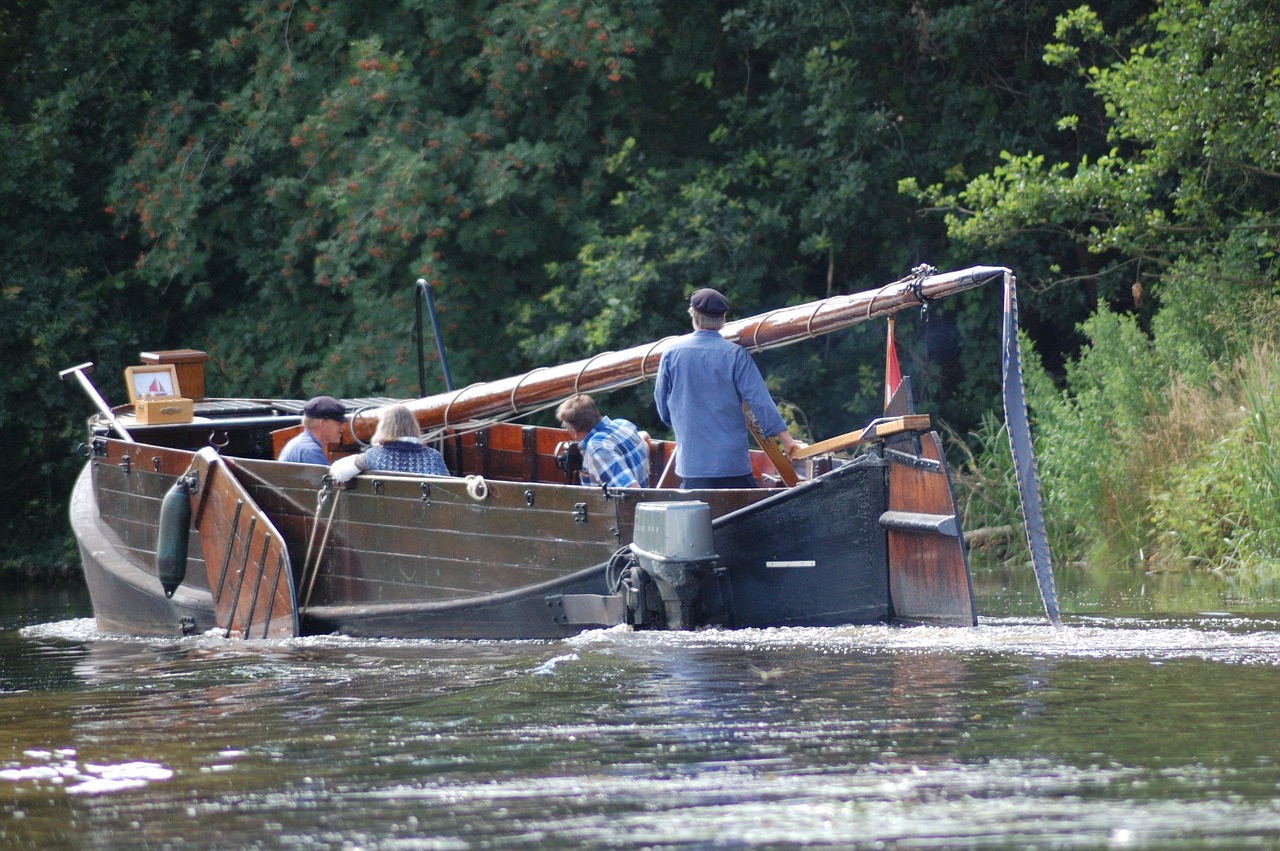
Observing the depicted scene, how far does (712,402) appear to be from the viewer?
796 cm

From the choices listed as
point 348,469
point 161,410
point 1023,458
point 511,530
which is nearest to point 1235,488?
point 1023,458

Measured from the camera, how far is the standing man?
793 centimetres

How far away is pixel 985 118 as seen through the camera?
55.3 feet

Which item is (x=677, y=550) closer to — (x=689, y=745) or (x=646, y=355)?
(x=646, y=355)

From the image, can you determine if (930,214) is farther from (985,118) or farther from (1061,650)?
(1061,650)

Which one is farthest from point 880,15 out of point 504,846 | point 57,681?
point 504,846

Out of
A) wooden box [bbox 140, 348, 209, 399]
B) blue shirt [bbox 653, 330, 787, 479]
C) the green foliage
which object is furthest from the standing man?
wooden box [bbox 140, 348, 209, 399]

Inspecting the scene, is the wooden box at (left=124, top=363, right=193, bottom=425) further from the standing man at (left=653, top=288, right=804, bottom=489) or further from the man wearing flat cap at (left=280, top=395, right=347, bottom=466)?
the standing man at (left=653, top=288, right=804, bottom=489)

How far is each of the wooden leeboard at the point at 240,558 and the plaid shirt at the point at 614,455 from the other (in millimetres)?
1659

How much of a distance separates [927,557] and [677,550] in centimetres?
105

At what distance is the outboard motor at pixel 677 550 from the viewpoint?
7.52m

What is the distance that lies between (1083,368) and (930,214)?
3.80 m

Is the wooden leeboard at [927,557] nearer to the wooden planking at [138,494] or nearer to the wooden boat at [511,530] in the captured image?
the wooden boat at [511,530]

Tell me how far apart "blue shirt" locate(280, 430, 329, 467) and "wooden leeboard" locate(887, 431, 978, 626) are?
3352 millimetres
